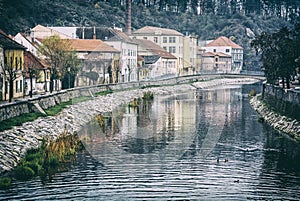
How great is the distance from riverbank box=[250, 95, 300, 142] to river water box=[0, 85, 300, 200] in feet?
2.29

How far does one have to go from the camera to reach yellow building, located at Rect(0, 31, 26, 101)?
45.0 metres

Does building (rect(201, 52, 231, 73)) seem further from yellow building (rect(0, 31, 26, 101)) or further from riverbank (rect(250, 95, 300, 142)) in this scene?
yellow building (rect(0, 31, 26, 101))

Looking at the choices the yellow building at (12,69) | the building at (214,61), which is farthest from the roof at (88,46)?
the building at (214,61)

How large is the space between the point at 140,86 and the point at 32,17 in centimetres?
3550

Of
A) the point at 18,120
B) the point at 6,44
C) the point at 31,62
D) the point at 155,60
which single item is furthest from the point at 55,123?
the point at 155,60

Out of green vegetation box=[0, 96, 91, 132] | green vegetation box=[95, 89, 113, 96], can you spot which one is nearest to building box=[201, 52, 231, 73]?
green vegetation box=[95, 89, 113, 96]

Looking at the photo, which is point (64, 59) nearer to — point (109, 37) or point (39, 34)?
point (39, 34)

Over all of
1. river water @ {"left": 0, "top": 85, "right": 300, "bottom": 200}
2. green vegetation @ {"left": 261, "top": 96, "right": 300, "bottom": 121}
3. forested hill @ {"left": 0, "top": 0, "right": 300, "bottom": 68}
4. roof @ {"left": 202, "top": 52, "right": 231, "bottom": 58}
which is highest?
forested hill @ {"left": 0, "top": 0, "right": 300, "bottom": 68}

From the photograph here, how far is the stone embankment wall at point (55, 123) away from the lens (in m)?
29.0

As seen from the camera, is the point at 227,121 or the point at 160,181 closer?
the point at 160,181

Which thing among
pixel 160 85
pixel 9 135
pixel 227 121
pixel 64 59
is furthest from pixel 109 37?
pixel 9 135

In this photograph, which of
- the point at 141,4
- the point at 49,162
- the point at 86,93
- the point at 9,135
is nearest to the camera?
the point at 49,162

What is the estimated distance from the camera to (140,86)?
260 ft

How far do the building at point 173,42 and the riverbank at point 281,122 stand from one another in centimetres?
6466
